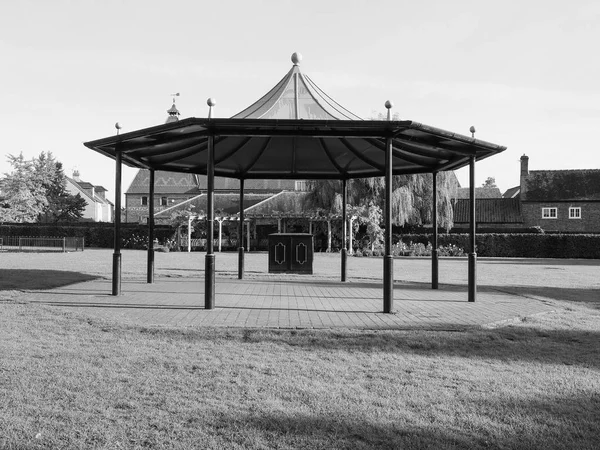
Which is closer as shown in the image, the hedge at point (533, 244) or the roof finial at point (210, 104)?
the roof finial at point (210, 104)

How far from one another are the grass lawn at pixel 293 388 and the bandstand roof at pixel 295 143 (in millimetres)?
3540

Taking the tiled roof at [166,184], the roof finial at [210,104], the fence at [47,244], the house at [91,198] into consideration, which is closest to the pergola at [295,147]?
the roof finial at [210,104]

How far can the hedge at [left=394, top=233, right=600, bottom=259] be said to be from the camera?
129 ft

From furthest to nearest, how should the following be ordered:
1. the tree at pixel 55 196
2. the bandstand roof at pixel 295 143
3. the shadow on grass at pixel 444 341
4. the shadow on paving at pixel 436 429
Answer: the tree at pixel 55 196 < the bandstand roof at pixel 295 143 < the shadow on grass at pixel 444 341 < the shadow on paving at pixel 436 429

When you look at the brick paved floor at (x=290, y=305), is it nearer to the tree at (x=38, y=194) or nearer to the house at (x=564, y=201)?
the house at (x=564, y=201)

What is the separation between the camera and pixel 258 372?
209 inches

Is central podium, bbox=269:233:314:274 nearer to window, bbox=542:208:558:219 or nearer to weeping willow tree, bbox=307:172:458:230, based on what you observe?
weeping willow tree, bbox=307:172:458:230

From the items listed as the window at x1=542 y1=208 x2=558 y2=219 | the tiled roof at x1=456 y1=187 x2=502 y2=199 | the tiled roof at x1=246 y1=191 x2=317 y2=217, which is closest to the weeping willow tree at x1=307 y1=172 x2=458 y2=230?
the tiled roof at x1=246 y1=191 x2=317 y2=217

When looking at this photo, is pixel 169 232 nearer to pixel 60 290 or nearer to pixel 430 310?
pixel 60 290

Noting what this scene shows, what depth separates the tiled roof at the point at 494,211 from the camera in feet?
188

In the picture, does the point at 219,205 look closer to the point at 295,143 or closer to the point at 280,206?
the point at 280,206

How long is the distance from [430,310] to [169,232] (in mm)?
41359

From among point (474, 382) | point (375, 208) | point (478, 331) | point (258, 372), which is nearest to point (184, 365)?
point (258, 372)

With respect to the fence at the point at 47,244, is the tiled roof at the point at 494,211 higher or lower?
higher
